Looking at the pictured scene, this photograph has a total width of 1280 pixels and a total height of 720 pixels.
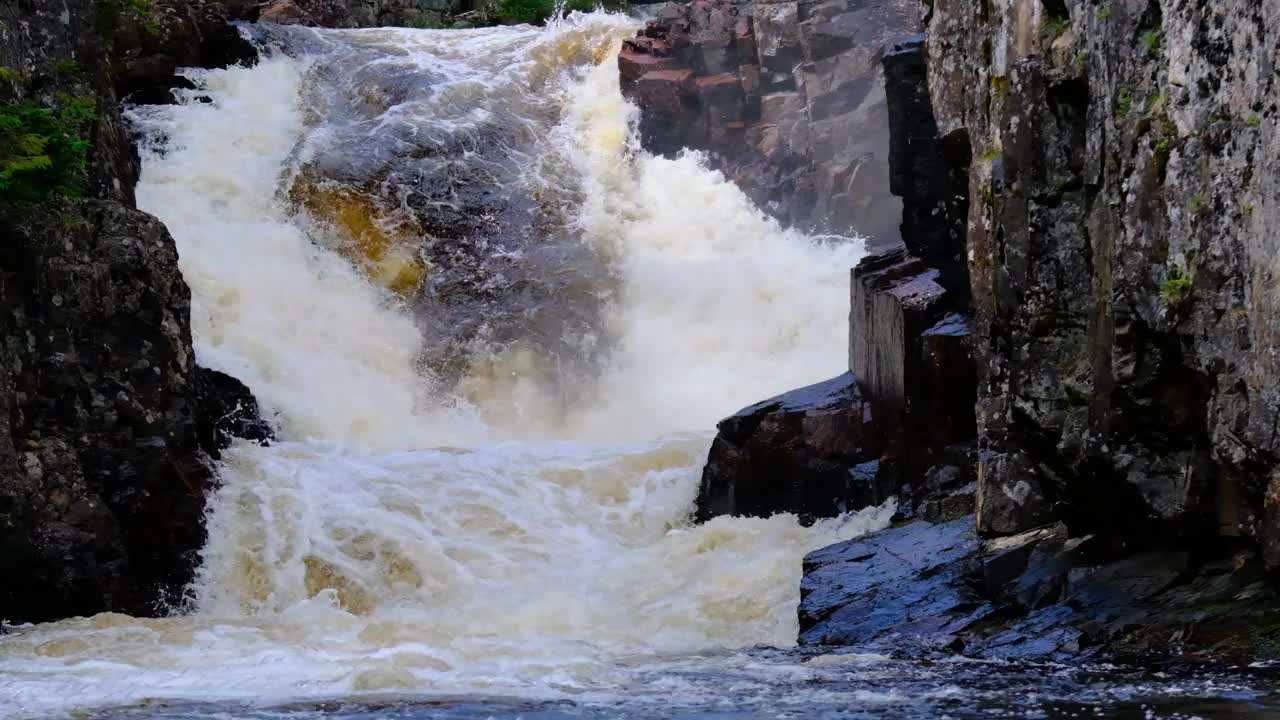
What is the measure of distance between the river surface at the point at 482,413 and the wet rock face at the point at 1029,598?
0.47 metres

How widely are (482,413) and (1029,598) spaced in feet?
34.2

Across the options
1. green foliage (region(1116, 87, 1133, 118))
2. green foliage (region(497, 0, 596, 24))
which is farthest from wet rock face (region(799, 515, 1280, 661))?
green foliage (region(497, 0, 596, 24))

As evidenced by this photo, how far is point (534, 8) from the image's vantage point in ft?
103

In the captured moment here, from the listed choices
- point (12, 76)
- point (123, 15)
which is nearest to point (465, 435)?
point (12, 76)

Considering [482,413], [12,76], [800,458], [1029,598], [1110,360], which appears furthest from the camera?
[482,413]

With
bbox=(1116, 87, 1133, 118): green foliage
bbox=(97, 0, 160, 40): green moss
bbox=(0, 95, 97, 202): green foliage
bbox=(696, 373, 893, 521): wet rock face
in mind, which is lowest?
bbox=(696, 373, 893, 521): wet rock face

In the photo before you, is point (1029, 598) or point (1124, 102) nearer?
point (1124, 102)

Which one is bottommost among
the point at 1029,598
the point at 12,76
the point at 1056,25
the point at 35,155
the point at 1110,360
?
the point at 1029,598

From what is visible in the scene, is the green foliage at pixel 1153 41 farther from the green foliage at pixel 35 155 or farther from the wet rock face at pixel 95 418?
the wet rock face at pixel 95 418

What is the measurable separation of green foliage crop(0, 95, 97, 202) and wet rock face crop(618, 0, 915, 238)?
1355 cm

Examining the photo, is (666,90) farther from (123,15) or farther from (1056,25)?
(1056,25)

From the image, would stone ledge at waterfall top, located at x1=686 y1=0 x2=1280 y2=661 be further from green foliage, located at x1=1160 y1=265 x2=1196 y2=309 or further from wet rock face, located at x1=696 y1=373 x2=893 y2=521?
wet rock face, located at x1=696 y1=373 x2=893 y2=521

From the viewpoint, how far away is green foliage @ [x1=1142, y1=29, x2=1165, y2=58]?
745 cm

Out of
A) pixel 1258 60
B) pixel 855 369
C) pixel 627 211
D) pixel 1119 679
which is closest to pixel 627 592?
pixel 855 369
